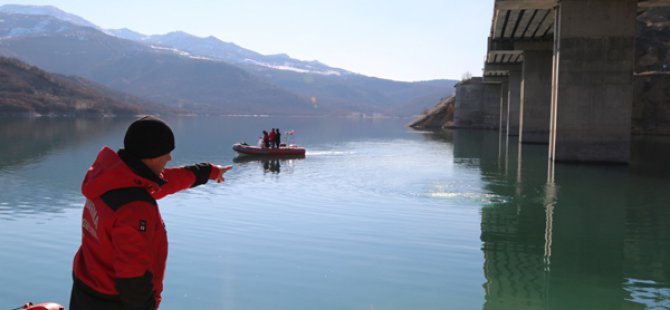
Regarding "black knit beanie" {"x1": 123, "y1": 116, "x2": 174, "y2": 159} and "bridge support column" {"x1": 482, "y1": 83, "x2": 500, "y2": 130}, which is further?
"bridge support column" {"x1": 482, "y1": 83, "x2": 500, "y2": 130}

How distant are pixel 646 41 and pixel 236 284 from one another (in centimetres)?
7721

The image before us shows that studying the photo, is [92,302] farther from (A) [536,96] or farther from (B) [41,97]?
A: (B) [41,97]

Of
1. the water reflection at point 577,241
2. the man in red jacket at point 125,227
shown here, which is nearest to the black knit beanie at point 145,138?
the man in red jacket at point 125,227

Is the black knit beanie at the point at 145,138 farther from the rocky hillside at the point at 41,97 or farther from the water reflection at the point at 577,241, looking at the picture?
the rocky hillside at the point at 41,97

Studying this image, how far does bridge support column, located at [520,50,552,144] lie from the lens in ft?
149

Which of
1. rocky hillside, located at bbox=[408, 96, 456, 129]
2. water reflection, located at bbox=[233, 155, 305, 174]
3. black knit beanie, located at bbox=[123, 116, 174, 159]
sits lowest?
water reflection, located at bbox=[233, 155, 305, 174]

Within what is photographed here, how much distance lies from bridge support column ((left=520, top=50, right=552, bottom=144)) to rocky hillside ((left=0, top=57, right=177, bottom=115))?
98.5 metres

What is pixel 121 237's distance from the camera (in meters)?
3.40

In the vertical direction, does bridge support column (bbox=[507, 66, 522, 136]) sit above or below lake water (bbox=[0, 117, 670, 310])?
above

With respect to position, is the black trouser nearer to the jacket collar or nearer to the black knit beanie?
the jacket collar

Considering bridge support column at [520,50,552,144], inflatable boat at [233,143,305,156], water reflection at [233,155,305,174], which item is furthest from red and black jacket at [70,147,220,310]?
bridge support column at [520,50,552,144]

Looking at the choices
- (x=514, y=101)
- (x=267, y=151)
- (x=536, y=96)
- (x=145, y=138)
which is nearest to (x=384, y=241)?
(x=145, y=138)

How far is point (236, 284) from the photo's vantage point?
9164mm

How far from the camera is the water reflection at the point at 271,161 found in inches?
1116
